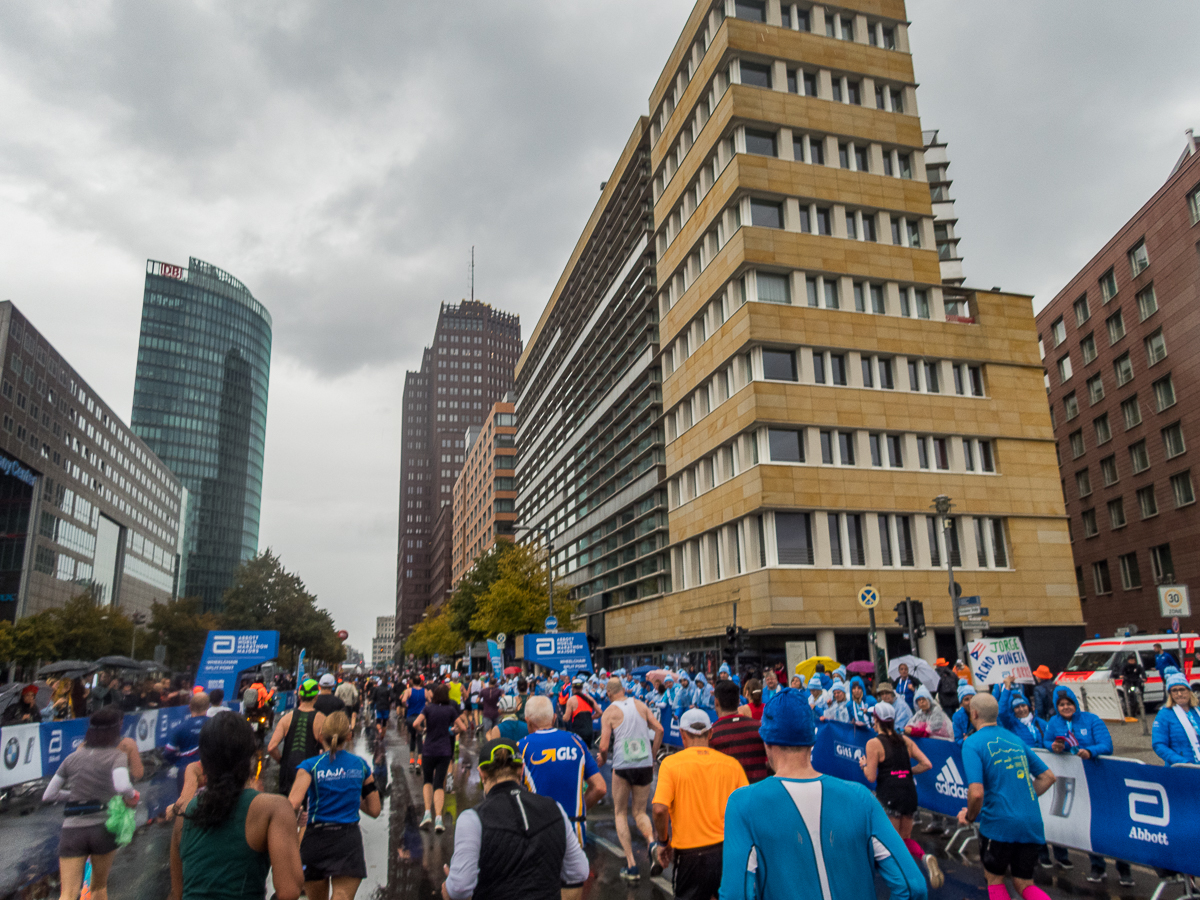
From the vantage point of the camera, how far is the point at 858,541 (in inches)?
1379

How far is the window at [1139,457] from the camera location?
4864cm

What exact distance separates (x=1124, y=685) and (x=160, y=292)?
169 metres

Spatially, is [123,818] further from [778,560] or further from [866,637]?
[866,637]

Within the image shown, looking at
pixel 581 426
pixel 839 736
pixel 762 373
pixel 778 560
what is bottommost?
pixel 839 736

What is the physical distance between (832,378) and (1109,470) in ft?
91.6

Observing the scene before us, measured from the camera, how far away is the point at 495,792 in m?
4.20

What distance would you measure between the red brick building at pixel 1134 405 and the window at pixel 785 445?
23.6m

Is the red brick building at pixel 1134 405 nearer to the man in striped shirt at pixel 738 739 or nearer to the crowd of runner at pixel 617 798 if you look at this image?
the crowd of runner at pixel 617 798

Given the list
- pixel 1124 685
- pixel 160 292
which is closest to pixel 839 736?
pixel 1124 685

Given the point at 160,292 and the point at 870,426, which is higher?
the point at 160,292

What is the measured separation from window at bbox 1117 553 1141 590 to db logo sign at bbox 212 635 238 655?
49.6 m

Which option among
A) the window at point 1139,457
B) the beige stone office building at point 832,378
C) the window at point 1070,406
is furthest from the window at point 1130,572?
the beige stone office building at point 832,378

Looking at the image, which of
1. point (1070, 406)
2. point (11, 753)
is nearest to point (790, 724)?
point (11, 753)

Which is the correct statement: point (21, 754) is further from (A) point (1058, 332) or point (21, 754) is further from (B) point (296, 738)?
(A) point (1058, 332)
